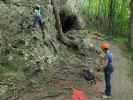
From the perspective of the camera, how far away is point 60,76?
17469mm

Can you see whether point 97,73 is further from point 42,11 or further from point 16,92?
point 16,92

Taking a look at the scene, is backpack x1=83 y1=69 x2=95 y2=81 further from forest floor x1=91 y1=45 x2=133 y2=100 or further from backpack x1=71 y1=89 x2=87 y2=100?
backpack x1=71 y1=89 x2=87 y2=100

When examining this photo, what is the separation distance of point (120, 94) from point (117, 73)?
5.16m

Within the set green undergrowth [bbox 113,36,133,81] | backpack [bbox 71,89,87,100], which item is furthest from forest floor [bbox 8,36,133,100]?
green undergrowth [bbox 113,36,133,81]

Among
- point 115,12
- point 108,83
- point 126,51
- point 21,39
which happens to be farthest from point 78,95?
point 115,12

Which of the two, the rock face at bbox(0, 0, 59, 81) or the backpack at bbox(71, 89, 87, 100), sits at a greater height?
the rock face at bbox(0, 0, 59, 81)

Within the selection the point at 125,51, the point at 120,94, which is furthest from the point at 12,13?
the point at 125,51

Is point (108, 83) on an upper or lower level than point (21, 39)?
lower

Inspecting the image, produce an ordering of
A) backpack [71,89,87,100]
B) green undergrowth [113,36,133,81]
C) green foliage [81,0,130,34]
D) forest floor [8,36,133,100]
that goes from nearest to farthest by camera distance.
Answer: backpack [71,89,87,100], forest floor [8,36,133,100], green undergrowth [113,36,133,81], green foliage [81,0,130,34]

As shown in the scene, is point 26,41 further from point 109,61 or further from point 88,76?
point 109,61

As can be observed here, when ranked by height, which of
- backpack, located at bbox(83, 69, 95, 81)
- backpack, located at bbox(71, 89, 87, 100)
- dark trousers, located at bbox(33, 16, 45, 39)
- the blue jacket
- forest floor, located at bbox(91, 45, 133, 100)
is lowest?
forest floor, located at bbox(91, 45, 133, 100)

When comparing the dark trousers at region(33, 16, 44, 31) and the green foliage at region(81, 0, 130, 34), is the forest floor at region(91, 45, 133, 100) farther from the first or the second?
the green foliage at region(81, 0, 130, 34)

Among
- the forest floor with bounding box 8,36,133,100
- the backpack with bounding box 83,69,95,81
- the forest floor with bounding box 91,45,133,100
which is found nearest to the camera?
the forest floor with bounding box 8,36,133,100

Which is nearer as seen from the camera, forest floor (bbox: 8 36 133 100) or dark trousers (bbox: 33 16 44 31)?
forest floor (bbox: 8 36 133 100)
